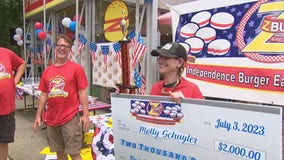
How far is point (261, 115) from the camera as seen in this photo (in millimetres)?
1490

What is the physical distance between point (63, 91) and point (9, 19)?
1059cm

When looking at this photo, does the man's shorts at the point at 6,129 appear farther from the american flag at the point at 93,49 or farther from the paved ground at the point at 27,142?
the american flag at the point at 93,49

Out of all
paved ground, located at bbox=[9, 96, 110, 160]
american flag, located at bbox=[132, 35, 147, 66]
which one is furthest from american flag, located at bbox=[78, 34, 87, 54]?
american flag, located at bbox=[132, 35, 147, 66]

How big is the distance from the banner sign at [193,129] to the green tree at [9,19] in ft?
36.2

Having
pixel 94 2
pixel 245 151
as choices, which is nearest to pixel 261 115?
pixel 245 151

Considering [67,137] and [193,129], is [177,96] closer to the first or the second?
[193,129]

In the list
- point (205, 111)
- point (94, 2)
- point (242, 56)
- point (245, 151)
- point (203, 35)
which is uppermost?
point (94, 2)

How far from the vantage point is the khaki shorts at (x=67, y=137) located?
10.3 ft

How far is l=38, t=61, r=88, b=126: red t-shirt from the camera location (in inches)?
123

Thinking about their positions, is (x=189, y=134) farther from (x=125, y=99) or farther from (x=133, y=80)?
(x=133, y=80)

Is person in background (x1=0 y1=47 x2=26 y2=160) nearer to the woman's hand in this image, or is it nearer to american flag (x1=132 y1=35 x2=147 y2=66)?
american flag (x1=132 y1=35 x2=147 y2=66)

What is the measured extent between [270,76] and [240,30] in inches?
22.4

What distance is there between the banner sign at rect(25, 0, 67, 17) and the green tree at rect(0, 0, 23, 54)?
1.58 metres

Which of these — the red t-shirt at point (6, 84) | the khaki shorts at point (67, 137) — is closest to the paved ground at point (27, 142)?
the red t-shirt at point (6, 84)
